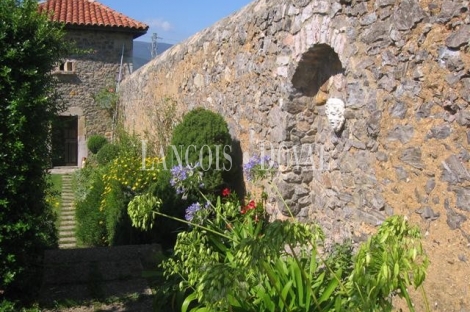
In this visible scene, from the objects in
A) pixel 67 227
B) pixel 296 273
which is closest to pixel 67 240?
pixel 67 227

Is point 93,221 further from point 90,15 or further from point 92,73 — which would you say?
point 90,15

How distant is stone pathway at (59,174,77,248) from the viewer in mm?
7444

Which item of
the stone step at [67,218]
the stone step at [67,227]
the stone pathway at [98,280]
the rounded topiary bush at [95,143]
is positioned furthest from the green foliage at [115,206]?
the rounded topiary bush at [95,143]

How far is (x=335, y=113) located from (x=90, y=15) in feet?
41.3

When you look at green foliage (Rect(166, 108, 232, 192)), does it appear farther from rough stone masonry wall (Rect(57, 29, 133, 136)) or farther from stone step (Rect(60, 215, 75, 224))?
rough stone masonry wall (Rect(57, 29, 133, 136))

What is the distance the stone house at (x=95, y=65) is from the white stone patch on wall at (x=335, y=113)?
11722 millimetres

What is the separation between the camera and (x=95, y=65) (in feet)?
51.3

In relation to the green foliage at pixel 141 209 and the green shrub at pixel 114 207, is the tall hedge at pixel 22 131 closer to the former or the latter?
the green foliage at pixel 141 209

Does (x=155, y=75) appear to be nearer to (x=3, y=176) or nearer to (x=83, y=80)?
(x=83, y=80)

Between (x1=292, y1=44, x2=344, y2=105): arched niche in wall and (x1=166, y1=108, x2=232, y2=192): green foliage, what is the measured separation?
1.30 meters

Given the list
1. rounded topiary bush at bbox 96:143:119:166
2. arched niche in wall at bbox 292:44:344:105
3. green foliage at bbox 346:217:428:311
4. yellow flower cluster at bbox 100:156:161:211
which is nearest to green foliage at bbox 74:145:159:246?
yellow flower cluster at bbox 100:156:161:211

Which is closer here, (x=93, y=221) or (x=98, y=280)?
(x=98, y=280)

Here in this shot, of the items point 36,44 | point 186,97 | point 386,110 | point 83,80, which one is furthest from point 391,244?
point 83,80

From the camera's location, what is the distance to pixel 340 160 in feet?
14.8
